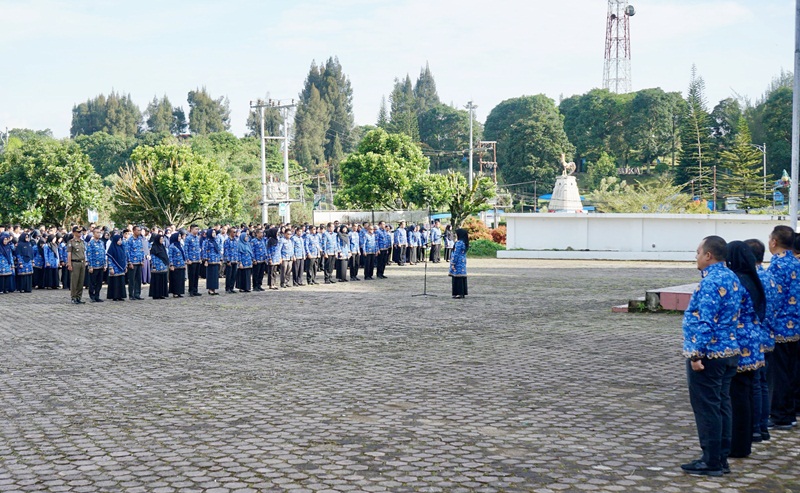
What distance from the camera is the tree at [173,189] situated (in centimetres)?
3956

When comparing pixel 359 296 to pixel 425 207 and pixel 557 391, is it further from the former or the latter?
pixel 425 207

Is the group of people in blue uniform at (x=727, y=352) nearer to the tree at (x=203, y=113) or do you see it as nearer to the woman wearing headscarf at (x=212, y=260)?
the woman wearing headscarf at (x=212, y=260)

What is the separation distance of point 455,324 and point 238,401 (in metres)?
6.66

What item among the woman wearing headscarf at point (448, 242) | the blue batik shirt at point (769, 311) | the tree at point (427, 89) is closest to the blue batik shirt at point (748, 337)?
the blue batik shirt at point (769, 311)

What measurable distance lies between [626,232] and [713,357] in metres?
32.0

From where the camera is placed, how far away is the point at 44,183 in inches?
1375

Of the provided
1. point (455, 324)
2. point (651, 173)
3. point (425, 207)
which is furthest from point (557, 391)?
point (651, 173)

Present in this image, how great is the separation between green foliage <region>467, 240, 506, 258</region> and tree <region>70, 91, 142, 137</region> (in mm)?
99977

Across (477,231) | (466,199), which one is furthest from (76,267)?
(466,199)

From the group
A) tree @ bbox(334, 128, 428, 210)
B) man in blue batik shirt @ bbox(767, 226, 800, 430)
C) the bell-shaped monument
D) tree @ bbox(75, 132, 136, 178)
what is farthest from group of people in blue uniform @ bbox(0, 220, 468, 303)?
tree @ bbox(75, 132, 136, 178)

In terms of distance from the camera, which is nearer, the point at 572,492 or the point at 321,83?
the point at 572,492

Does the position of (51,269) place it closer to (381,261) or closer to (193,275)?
(193,275)

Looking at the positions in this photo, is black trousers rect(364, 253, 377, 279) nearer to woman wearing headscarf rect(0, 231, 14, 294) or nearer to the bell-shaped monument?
woman wearing headscarf rect(0, 231, 14, 294)

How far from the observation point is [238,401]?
27.8 ft
